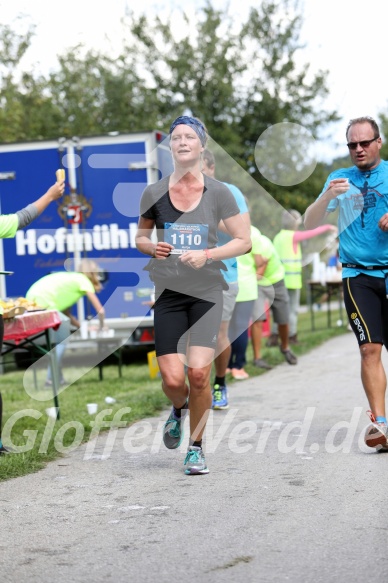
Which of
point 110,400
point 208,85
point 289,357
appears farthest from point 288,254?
point 208,85

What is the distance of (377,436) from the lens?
650 centimetres

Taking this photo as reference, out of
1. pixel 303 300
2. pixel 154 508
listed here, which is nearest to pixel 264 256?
pixel 154 508

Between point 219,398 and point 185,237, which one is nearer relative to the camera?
point 185,237

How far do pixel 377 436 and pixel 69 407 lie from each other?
4.26 metres

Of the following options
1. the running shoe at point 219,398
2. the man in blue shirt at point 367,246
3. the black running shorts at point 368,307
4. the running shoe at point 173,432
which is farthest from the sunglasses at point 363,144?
the running shoe at point 219,398

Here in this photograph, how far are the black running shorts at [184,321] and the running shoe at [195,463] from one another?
0.61 metres

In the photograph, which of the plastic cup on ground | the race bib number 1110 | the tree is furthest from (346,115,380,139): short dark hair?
the tree

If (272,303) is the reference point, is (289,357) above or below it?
below

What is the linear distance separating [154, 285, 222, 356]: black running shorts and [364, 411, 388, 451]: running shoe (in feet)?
3.89

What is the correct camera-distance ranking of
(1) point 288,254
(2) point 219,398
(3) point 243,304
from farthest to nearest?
1. (1) point 288,254
2. (3) point 243,304
3. (2) point 219,398

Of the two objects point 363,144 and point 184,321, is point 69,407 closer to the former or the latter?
point 184,321

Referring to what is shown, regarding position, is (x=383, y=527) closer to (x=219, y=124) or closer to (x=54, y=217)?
(x=54, y=217)

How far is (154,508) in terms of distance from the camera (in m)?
5.27

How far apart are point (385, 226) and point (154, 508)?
244 cm
